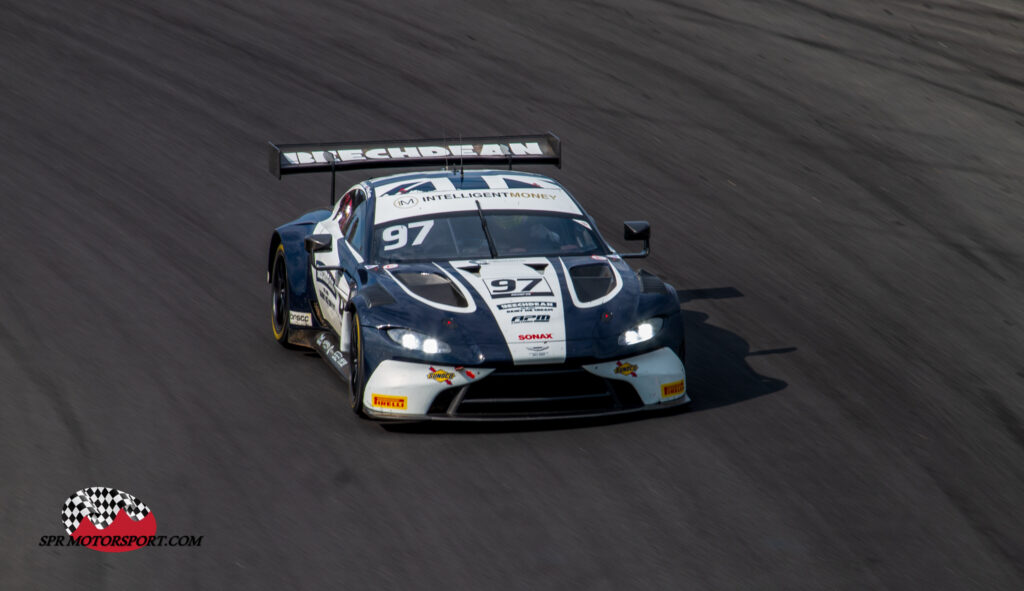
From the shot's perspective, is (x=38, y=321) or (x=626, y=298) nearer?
(x=626, y=298)

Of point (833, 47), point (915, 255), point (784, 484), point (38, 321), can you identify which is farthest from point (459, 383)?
point (833, 47)

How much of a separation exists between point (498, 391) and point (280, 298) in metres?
3.18

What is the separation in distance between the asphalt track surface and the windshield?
1136 millimetres

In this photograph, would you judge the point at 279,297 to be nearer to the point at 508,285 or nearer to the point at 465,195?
the point at 465,195

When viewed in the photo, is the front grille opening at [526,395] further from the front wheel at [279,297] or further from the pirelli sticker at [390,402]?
the front wheel at [279,297]

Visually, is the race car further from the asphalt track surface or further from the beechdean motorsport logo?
the beechdean motorsport logo

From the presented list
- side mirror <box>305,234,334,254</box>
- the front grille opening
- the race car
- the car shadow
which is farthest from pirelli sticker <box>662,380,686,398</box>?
side mirror <box>305,234,334,254</box>

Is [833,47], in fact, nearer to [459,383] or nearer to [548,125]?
[548,125]

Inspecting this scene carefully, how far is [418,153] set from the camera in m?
11.2

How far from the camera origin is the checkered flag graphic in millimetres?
6992

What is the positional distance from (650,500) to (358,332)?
7.57 feet

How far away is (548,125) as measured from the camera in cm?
1584

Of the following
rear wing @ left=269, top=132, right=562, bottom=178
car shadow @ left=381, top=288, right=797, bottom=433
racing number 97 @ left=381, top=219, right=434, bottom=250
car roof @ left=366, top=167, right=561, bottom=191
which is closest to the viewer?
car shadow @ left=381, top=288, right=797, bottom=433

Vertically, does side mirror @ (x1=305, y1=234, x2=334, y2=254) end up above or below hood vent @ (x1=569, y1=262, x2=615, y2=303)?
below
